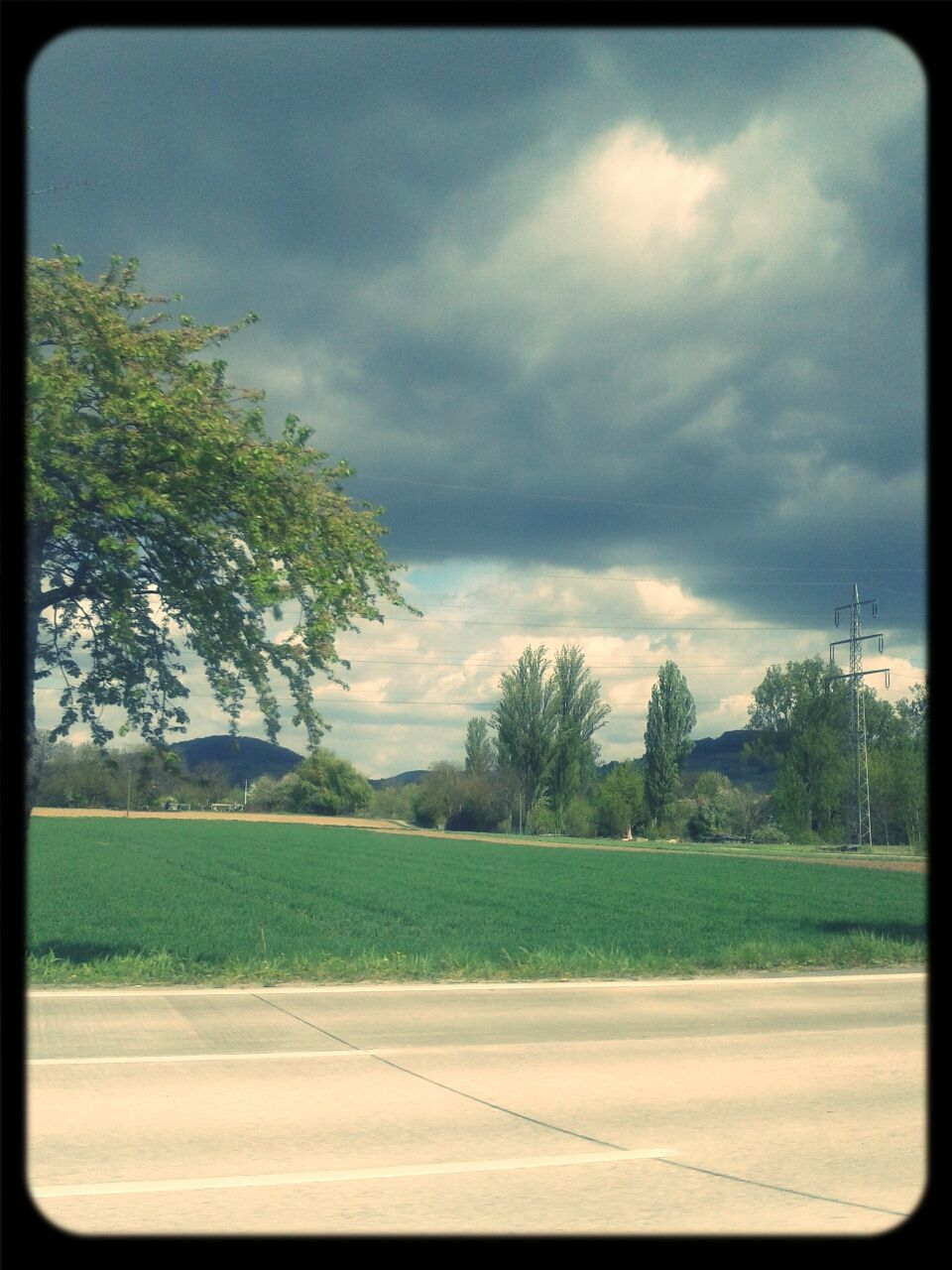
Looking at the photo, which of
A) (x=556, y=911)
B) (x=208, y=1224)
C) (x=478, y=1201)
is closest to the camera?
(x=208, y=1224)

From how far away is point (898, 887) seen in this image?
3850cm

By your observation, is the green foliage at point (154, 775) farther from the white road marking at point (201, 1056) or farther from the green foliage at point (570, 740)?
the green foliage at point (570, 740)

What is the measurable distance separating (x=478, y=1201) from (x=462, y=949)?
39.4ft

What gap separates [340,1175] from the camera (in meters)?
5.90

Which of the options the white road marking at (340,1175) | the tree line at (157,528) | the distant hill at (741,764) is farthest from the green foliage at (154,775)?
the distant hill at (741,764)

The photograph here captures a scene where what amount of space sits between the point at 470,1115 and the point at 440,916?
18133 millimetres

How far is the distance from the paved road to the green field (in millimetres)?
2630

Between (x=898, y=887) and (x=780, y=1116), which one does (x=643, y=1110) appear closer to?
(x=780, y=1116)

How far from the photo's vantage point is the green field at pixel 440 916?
1529 centimetres

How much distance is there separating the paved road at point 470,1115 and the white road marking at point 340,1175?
0.07 ft

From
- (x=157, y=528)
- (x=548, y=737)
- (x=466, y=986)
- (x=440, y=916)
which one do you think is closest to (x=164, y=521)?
(x=157, y=528)

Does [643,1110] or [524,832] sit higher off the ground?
[643,1110]

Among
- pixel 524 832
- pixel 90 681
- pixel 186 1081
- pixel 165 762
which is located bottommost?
pixel 524 832

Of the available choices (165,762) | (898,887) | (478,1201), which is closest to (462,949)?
(165,762)
